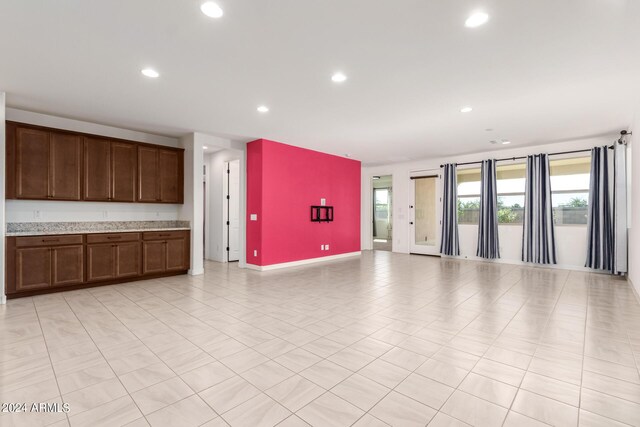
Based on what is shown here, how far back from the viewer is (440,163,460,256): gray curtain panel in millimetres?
8008

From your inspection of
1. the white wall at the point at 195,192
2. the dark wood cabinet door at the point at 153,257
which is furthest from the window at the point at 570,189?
the dark wood cabinet door at the point at 153,257

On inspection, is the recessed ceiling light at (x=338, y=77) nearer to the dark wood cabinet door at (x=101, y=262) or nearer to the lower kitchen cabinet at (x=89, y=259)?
the lower kitchen cabinet at (x=89, y=259)

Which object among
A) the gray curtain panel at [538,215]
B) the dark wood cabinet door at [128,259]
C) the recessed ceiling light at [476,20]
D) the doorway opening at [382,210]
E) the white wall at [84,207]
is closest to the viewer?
the recessed ceiling light at [476,20]

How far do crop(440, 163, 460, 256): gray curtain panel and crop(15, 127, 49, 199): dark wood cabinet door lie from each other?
26.9 ft

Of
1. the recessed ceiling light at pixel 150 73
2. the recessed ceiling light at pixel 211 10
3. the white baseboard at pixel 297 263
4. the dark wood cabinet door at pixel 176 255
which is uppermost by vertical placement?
the recessed ceiling light at pixel 150 73

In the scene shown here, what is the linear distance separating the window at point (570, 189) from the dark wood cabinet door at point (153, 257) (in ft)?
26.4

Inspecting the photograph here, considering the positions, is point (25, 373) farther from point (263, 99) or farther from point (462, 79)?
point (462, 79)

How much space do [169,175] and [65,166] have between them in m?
1.60

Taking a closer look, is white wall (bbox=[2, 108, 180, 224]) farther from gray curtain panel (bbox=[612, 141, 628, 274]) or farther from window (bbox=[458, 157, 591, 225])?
gray curtain panel (bbox=[612, 141, 628, 274])

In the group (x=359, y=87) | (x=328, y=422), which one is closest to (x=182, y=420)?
(x=328, y=422)

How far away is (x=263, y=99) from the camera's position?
4.16 m

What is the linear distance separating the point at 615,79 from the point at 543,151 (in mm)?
3702

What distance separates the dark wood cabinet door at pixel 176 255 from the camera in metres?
5.81

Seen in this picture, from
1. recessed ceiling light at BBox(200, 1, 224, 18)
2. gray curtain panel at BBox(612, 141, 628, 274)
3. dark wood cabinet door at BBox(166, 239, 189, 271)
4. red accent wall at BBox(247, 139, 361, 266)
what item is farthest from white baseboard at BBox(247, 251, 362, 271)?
gray curtain panel at BBox(612, 141, 628, 274)
